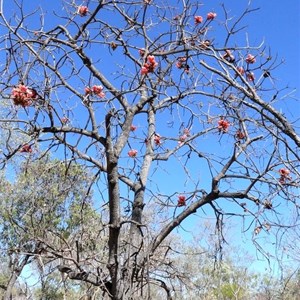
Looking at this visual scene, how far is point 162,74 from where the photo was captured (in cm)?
279

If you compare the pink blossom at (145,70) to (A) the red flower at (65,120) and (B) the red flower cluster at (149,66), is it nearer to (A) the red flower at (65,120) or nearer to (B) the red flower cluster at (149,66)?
(B) the red flower cluster at (149,66)

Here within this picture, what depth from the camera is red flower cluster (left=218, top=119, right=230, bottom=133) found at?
2684 mm

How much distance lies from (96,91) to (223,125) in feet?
2.58

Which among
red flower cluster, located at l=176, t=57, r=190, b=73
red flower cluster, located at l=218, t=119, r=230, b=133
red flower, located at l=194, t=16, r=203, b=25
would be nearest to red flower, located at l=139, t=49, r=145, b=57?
red flower cluster, located at l=176, t=57, r=190, b=73

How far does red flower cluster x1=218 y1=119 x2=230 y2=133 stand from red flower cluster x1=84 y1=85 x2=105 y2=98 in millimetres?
725

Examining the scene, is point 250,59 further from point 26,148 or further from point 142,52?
point 26,148

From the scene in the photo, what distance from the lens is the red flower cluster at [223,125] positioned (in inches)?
106

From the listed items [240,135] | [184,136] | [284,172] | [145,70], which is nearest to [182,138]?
[184,136]

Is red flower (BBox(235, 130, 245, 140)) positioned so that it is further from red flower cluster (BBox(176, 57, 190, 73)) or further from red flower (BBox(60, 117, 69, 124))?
red flower (BBox(60, 117, 69, 124))

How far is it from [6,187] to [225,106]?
768 cm

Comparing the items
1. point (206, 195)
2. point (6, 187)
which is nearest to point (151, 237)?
point (206, 195)

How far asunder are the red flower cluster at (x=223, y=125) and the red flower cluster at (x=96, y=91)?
72 cm

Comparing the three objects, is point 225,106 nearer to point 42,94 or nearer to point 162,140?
point 162,140

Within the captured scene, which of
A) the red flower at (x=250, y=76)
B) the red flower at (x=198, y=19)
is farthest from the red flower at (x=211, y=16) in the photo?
the red flower at (x=250, y=76)
